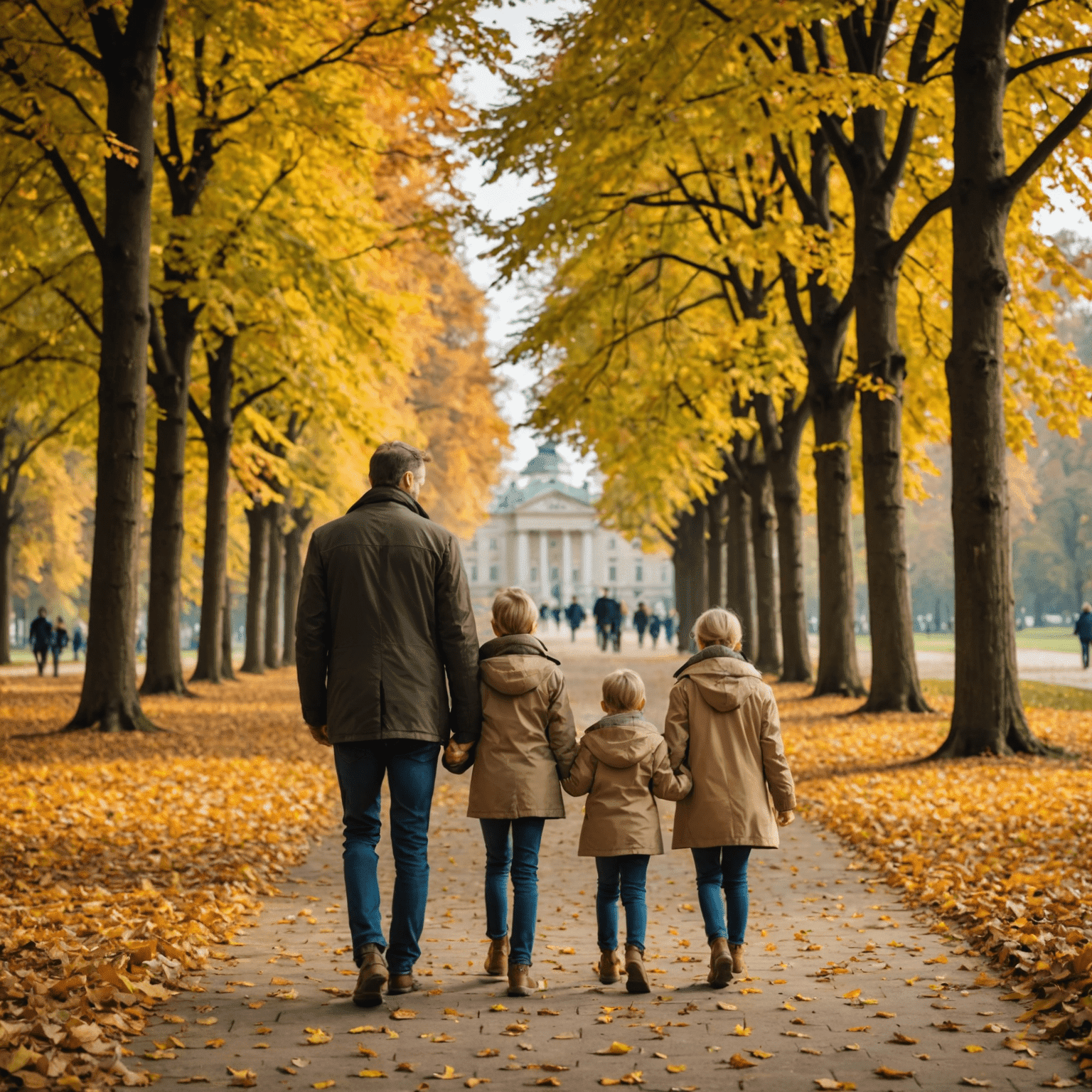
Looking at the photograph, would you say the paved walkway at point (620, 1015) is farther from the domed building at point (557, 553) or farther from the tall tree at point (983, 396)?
the domed building at point (557, 553)

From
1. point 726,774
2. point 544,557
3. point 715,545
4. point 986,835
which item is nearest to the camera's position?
point 726,774

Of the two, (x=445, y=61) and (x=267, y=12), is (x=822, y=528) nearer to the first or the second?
(x=445, y=61)

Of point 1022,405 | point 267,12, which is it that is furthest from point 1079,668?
point 267,12

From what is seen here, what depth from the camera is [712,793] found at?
4.98 m

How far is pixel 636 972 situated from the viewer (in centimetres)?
480

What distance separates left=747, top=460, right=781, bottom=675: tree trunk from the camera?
22544 mm

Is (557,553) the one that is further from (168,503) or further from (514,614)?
(514,614)

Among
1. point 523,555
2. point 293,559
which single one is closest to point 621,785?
point 293,559

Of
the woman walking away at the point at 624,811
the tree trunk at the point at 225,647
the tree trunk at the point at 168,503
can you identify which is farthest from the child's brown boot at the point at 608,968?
the tree trunk at the point at 225,647

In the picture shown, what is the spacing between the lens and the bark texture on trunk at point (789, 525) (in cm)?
1975

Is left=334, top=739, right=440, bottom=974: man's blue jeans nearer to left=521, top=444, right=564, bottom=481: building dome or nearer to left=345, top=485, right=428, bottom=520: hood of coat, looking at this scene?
left=345, top=485, right=428, bottom=520: hood of coat

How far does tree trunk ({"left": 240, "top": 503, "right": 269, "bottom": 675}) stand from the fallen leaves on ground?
16301mm

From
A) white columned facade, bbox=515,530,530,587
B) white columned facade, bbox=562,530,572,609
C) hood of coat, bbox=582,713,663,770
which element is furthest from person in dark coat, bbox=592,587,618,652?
white columned facade, bbox=562,530,572,609

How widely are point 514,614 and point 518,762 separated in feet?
1.85
